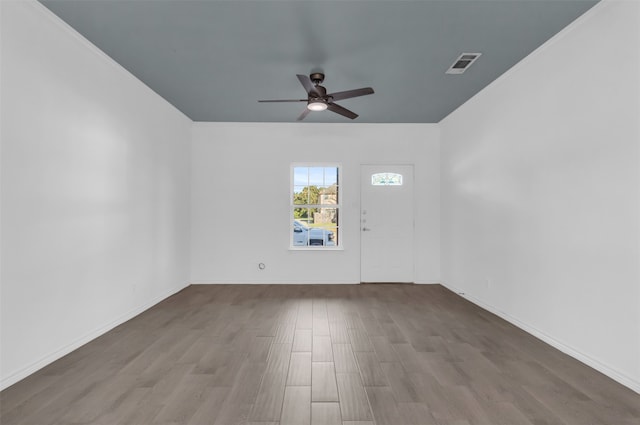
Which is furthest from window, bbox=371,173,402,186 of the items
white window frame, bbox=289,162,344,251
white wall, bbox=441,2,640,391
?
white wall, bbox=441,2,640,391

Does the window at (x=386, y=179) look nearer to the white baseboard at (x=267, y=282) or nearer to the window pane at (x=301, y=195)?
the window pane at (x=301, y=195)

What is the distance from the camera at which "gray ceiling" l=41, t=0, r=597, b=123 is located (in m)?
2.35

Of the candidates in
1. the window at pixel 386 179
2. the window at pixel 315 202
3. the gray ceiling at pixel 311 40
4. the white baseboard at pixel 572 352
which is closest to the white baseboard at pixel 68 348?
the window at pixel 315 202

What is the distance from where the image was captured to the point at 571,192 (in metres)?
2.64

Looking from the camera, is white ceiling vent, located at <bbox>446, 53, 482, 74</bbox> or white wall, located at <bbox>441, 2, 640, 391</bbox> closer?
white wall, located at <bbox>441, 2, 640, 391</bbox>

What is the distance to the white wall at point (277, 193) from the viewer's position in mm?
5289

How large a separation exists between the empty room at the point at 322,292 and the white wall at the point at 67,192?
18 mm

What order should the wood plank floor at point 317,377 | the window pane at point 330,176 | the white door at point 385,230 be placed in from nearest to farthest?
the wood plank floor at point 317,377 → the white door at point 385,230 → the window pane at point 330,176

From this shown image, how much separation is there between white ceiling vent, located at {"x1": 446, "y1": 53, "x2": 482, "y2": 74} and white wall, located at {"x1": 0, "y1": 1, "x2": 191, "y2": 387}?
363cm

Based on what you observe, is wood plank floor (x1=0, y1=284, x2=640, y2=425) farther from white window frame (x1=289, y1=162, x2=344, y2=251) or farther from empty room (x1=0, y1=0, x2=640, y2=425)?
white window frame (x1=289, y1=162, x2=344, y2=251)

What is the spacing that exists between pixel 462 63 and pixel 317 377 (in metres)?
3.36

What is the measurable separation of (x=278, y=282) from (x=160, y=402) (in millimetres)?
3309

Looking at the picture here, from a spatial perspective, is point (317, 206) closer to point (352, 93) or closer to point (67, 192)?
point (352, 93)

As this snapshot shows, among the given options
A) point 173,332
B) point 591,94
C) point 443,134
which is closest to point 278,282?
point 173,332
